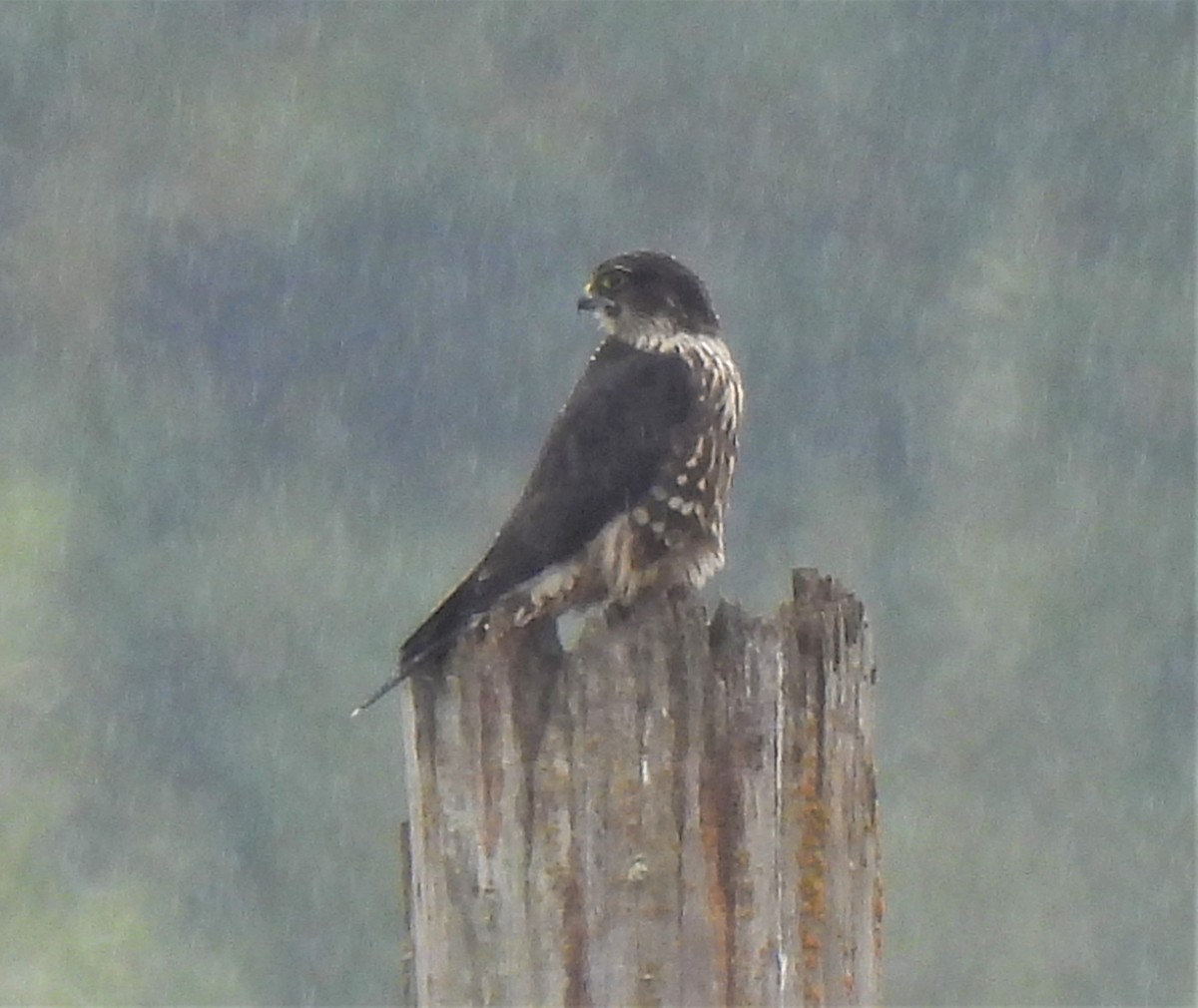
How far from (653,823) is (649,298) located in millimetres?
2637

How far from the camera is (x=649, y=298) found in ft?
17.4

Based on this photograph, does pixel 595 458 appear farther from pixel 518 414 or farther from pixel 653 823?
pixel 518 414

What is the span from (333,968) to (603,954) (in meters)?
19.6

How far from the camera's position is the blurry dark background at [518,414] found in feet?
78.0

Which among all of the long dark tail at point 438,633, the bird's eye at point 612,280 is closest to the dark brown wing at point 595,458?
the bird's eye at point 612,280

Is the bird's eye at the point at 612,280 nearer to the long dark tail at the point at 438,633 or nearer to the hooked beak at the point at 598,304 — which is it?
the hooked beak at the point at 598,304

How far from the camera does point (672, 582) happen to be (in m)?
4.91

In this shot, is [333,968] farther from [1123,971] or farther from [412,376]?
[412,376]

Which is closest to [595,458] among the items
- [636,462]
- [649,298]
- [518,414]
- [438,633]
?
[636,462]

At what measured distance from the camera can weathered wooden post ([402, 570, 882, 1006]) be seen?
272 cm

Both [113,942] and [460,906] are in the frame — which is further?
[113,942]

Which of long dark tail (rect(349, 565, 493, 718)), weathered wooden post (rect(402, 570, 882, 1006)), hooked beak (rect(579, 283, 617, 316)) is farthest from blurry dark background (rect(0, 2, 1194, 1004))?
weathered wooden post (rect(402, 570, 882, 1006))

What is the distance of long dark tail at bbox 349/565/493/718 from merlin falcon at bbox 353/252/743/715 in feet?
0.98

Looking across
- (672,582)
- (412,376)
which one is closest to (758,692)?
(672,582)
